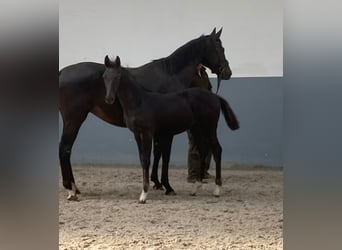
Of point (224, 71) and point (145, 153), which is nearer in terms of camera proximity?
point (145, 153)

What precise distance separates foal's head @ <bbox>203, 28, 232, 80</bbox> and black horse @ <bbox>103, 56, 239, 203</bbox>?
24cm

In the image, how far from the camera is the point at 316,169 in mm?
590

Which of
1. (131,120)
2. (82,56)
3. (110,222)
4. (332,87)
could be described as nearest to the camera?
(332,87)

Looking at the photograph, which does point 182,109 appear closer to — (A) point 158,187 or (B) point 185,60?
(B) point 185,60

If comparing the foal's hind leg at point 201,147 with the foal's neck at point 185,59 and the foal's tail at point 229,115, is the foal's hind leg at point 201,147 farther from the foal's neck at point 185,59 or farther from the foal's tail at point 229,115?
the foal's neck at point 185,59

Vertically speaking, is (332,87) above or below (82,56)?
below

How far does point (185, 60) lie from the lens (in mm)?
2461

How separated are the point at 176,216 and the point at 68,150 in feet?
2.58

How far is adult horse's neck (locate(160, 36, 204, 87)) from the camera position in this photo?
A: 8.06ft

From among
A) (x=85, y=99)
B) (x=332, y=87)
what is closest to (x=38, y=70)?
(x=332, y=87)

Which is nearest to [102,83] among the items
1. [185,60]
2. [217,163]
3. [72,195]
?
[185,60]

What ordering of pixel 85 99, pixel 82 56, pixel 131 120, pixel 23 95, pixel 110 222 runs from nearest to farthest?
pixel 23 95
pixel 110 222
pixel 131 120
pixel 85 99
pixel 82 56

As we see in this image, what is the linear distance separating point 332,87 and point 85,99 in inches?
73.7

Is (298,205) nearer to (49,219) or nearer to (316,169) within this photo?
(316,169)
